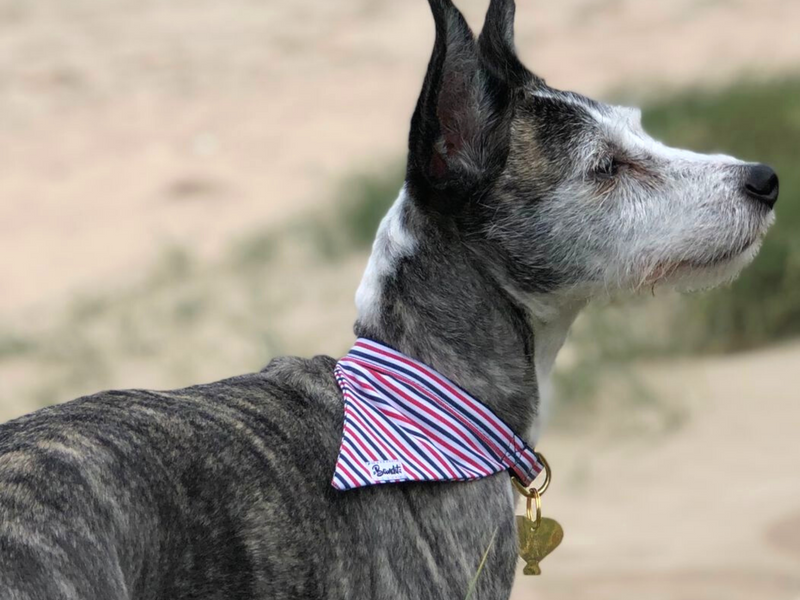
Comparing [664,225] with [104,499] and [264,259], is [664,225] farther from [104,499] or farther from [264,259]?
[264,259]

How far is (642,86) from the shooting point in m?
12.4

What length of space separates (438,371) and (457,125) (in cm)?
72

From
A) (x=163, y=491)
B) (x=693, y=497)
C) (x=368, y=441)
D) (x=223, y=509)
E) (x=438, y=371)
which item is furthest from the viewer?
(x=693, y=497)

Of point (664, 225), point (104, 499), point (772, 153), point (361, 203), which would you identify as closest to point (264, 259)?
point (361, 203)

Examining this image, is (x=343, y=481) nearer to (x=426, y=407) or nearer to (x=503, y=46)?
(x=426, y=407)

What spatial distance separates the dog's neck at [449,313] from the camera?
369 cm

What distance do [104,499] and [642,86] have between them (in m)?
10.3

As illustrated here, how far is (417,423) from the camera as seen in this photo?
11.7 ft

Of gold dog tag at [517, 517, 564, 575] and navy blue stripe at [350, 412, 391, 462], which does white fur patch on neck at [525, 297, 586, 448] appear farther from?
navy blue stripe at [350, 412, 391, 462]

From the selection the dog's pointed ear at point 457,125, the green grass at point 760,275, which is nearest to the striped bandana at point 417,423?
the dog's pointed ear at point 457,125

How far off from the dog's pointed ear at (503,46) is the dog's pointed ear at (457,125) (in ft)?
0.41

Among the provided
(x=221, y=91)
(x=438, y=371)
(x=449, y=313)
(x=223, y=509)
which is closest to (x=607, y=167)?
(x=449, y=313)

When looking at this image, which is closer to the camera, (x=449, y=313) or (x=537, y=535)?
(x=449, y=313)

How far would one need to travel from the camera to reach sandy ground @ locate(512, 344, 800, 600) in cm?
568
